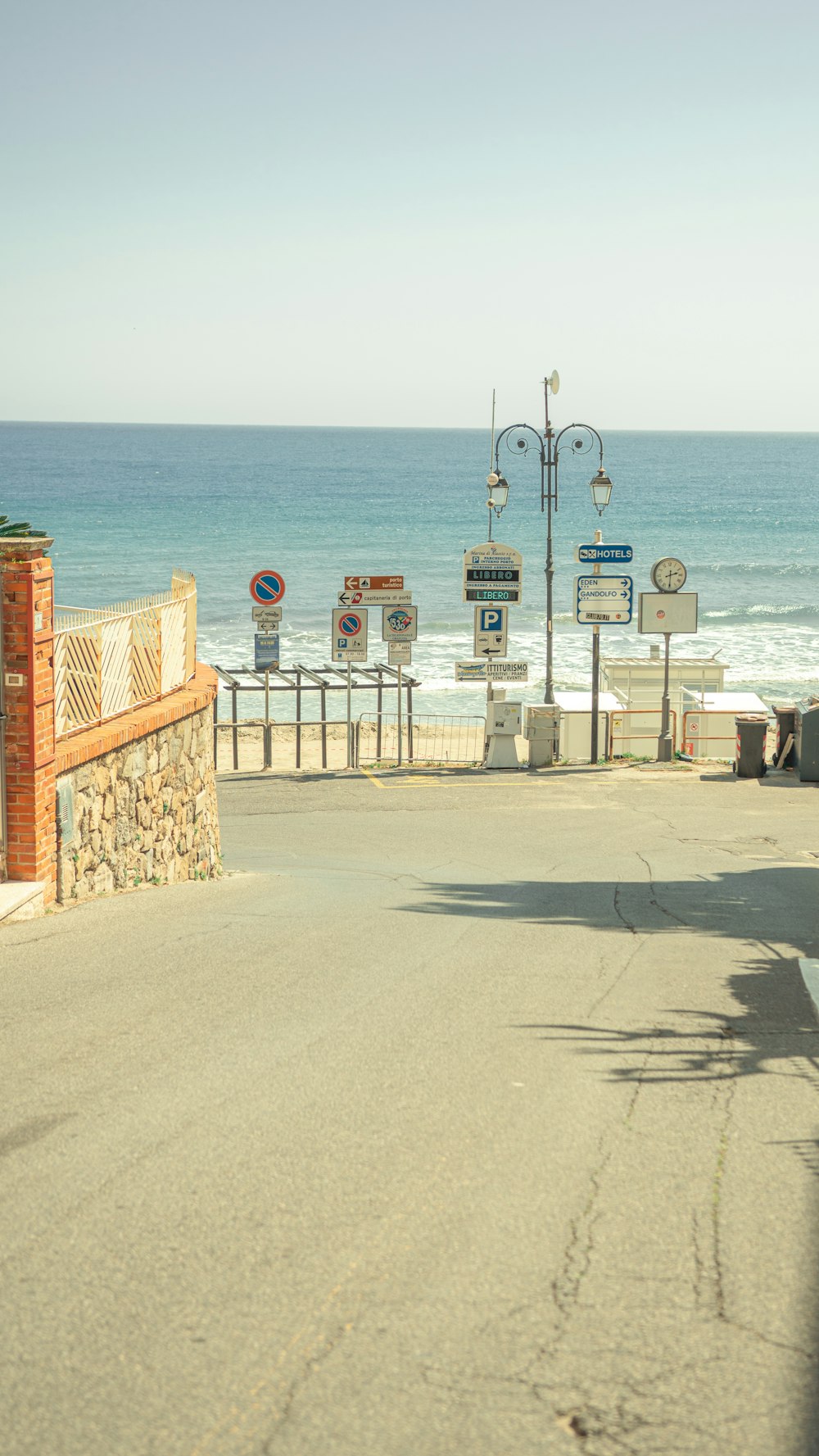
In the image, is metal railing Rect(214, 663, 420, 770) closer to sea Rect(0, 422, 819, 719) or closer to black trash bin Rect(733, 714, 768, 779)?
sea Rect(0, 422, 819, 719)

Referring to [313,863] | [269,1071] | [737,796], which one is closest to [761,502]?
[737,796]

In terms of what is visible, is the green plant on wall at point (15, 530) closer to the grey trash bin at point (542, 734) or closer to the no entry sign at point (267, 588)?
the no entry sign at point (267, 588)

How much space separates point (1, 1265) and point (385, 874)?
9.02m

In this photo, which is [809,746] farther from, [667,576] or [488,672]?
[488,672]

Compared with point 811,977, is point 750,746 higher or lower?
lower

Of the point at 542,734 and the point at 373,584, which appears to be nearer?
the point at 542,734

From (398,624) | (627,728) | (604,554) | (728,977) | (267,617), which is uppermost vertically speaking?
(604,554)

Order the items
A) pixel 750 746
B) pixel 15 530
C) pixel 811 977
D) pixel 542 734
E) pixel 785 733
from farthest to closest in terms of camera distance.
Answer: pixel 542 734, pixel 785 733, pixel 750 746, pixel 15 530, pixel 811 977

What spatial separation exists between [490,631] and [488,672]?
31.2 inches

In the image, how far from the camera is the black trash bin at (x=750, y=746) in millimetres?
22297

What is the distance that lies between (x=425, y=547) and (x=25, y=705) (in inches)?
3036

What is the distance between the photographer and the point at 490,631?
24.5 m

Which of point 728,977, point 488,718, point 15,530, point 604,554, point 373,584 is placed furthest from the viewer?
point 373,584

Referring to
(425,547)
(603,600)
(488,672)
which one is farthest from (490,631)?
(425,547)
